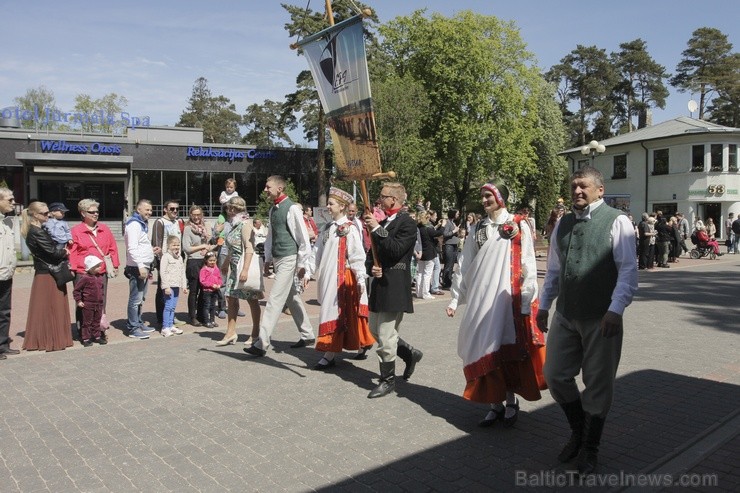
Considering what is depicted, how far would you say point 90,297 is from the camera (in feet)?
26.4

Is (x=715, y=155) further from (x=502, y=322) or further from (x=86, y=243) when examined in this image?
(x=86, y=243)

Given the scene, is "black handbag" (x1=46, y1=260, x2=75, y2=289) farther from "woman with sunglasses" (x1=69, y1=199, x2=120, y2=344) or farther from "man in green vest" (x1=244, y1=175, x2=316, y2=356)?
"man in green vest" (x1=244, y1=175, x2=316, y2=356)

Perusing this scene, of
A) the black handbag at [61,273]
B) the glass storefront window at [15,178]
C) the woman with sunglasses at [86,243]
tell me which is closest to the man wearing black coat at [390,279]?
the woman with sunglasses at [86,243]

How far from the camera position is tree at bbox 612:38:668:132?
65125 millimetres

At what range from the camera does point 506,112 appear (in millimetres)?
38188

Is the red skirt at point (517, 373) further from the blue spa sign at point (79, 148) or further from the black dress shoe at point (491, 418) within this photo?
the blue spa sign at point (79, 148)

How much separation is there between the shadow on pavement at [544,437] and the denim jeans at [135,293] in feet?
13.1

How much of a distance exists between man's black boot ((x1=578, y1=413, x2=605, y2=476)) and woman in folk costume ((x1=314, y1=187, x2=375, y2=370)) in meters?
3.12

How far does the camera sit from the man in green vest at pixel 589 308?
3.90m

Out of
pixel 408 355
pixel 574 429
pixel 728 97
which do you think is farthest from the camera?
pixel 728 97

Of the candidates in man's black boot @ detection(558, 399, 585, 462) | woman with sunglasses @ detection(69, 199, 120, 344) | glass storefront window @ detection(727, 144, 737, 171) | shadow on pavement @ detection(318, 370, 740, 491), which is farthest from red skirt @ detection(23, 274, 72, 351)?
glass storefront window @ detection(727, 144, 737, 171)

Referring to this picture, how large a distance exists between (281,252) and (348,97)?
2195mm

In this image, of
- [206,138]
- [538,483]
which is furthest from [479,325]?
[206,138]

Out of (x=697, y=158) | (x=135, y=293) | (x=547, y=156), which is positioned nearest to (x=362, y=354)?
(x=135, y=293)
